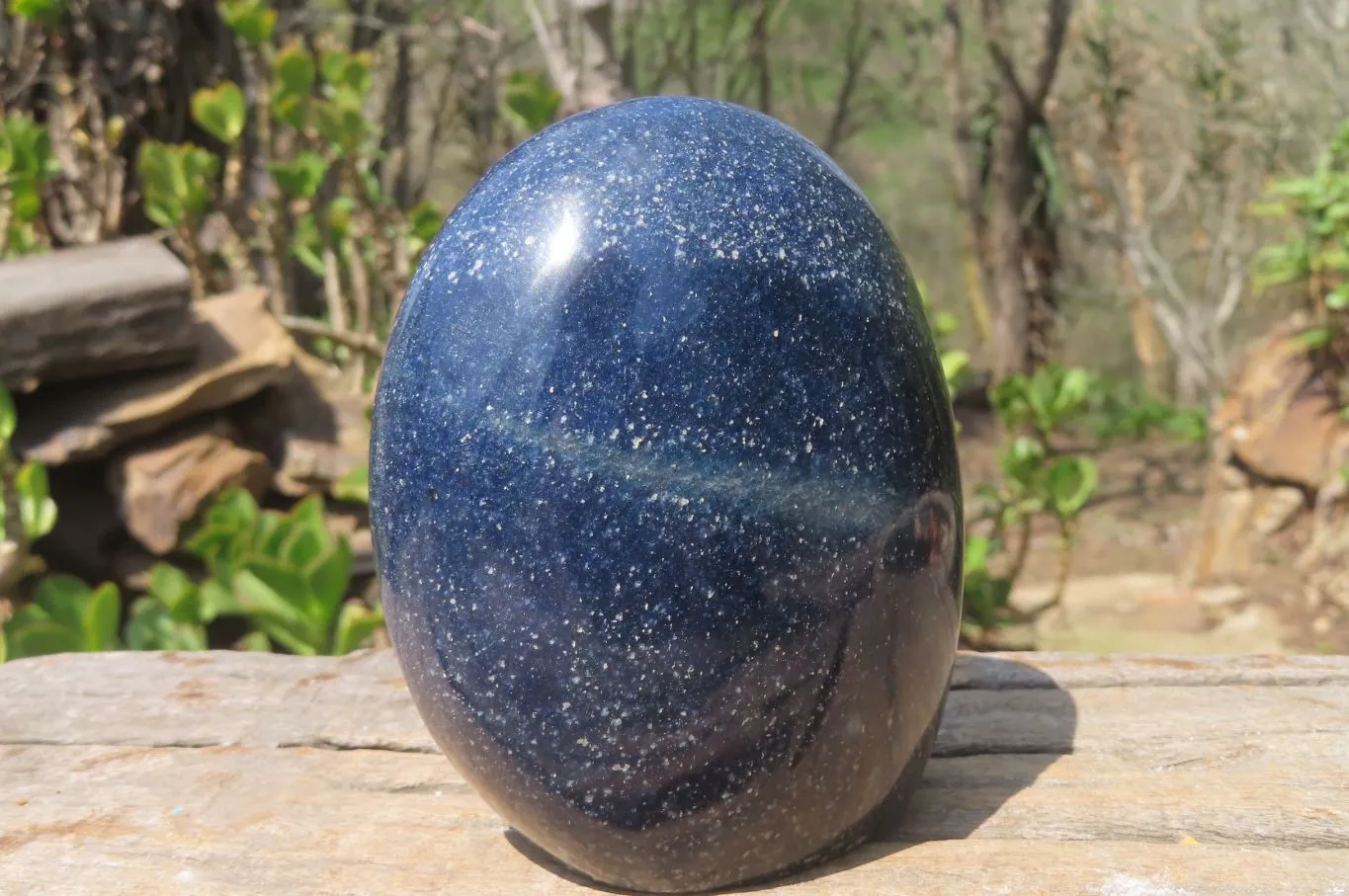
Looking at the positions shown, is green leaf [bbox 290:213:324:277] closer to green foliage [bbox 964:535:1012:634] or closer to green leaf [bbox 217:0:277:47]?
green leaf [bbox 217:0:277:47]

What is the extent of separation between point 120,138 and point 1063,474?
11.2 feet

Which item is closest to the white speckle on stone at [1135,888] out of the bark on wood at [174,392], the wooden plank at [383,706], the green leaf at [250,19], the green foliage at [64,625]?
the wooden plank at [383,706]

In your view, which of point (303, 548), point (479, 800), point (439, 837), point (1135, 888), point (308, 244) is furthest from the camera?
point (308, 244)

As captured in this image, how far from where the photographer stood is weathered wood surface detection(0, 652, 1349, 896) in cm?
150

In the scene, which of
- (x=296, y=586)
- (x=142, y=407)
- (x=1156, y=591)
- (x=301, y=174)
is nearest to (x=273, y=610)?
(x=296, y=586)

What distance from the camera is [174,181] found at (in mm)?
3459

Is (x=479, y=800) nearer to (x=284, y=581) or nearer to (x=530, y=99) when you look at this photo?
(x=284, y=581)

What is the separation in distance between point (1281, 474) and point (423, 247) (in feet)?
10.0

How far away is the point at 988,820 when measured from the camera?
63.3 inches

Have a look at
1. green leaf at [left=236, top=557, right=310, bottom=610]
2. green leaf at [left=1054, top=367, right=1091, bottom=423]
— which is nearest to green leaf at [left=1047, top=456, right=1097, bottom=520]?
green leaf at [left=1054, top=367, right=1091, bottom=423]

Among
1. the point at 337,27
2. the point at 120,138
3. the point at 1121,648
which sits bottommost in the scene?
the point at 1121,648

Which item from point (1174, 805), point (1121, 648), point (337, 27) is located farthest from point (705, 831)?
point (337, 27)

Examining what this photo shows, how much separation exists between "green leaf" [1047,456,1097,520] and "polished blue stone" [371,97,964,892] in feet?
5.68

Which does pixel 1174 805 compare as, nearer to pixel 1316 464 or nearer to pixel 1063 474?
pixel 1063 474
